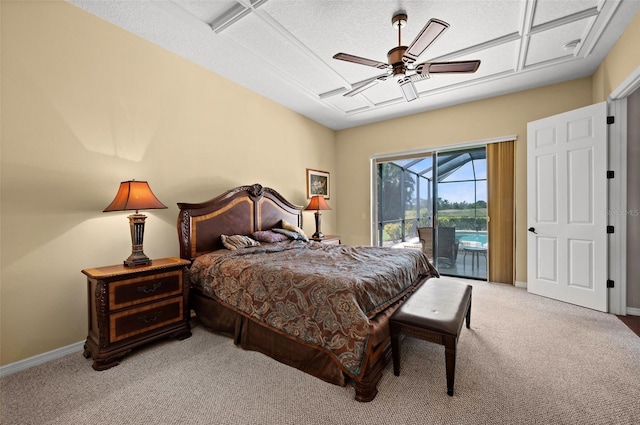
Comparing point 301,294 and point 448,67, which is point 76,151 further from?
point 448,67

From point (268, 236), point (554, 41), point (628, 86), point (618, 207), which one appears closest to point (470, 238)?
point (618, 207)

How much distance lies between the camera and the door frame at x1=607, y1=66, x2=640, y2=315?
3.04 meters

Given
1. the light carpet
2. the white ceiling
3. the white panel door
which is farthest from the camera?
the white panel door

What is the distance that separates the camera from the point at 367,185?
5.61 meters

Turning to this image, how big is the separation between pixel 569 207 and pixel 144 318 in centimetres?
496

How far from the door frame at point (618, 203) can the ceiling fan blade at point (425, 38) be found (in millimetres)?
2581

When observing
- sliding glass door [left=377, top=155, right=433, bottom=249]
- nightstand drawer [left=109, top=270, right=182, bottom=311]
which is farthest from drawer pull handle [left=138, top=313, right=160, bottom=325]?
sliding glass door [left=377, top=155, right=433, bottom=249]

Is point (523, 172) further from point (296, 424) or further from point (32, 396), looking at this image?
point (32, 396)

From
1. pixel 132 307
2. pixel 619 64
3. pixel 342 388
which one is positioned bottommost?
pixel 342 388

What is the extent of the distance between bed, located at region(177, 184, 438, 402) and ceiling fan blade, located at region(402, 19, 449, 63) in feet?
6.14

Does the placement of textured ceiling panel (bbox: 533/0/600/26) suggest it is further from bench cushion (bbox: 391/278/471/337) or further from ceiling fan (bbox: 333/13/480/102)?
bench cushion (bbox: 391/278/471/337)

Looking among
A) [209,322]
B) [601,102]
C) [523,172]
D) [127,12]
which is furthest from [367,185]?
[127,12]

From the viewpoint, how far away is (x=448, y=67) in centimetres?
238

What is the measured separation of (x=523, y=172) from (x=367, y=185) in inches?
103
